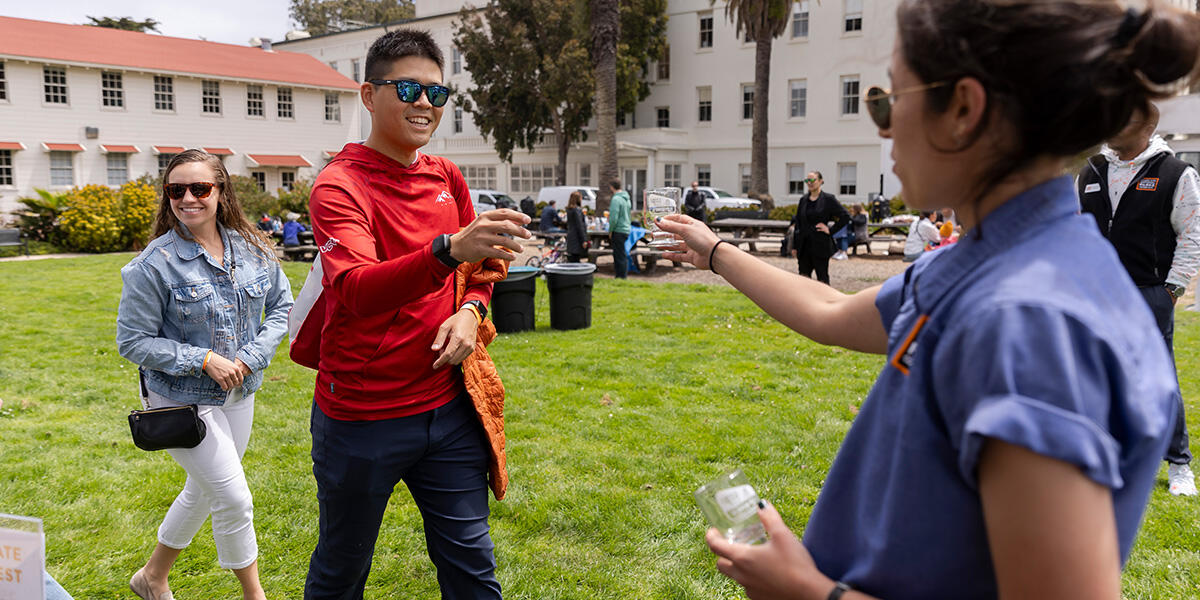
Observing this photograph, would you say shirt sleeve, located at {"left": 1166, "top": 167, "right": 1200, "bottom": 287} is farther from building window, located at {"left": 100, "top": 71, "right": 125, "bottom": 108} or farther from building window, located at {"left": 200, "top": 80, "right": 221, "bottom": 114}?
building window, located at {"left": 200, "top": 80, "right": 221, "bottom": 114}

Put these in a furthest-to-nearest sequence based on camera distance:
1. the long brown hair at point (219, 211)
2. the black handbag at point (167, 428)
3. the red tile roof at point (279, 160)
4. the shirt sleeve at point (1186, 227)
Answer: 1. the red tile roof at point (279, 160)
2. the shirt sleeve at point (1186, 227)
3. the long brown hair at point (219, 211)
4. the black handbag at point (167, 428)

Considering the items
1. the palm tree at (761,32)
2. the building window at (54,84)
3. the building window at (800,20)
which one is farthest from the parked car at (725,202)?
the building window at (54,84)

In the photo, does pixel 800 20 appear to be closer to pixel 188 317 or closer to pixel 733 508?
pixel 188 317

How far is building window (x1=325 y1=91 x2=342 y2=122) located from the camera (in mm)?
42188

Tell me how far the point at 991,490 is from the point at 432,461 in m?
2.05

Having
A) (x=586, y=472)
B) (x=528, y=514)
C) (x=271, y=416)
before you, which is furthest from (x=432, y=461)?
(x=271, y=416)

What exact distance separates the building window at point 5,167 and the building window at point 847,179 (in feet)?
118

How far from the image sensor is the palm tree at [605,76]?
891 inches

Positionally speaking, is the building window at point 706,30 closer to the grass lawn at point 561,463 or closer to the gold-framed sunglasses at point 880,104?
the grass lawn at point 561,463

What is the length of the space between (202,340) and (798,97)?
41134 millimetres

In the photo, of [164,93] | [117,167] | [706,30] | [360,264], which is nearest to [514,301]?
[360,264]

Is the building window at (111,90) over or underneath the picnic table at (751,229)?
over

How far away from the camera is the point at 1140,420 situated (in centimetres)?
94

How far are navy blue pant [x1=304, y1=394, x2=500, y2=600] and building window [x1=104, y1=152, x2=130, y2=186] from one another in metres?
38.9
